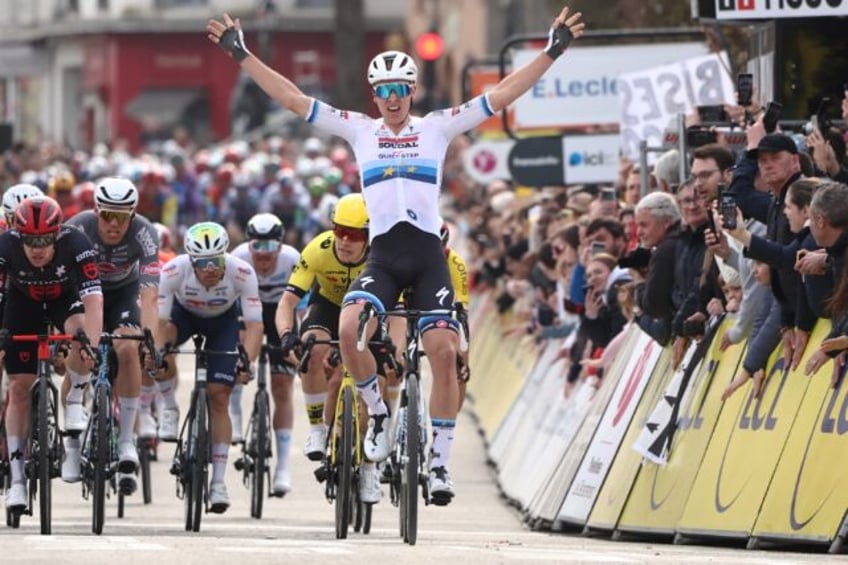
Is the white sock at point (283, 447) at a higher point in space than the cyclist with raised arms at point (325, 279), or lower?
lower

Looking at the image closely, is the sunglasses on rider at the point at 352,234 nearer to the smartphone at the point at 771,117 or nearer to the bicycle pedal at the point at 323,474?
the bicycle pedal at the point at 323,474

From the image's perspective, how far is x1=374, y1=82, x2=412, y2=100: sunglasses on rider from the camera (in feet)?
47.3

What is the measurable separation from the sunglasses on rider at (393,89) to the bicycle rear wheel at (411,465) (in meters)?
1.47

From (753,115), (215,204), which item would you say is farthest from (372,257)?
(215,204)

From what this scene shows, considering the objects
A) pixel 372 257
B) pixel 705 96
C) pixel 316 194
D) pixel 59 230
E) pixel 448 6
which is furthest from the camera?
pixel 448 6

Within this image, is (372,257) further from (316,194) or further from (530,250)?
(316,194)

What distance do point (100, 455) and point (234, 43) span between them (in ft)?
8.61

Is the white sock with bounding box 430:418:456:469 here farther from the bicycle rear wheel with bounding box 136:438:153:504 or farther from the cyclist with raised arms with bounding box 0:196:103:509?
the bicycle rear wheel with bounding box 136:438:153:504

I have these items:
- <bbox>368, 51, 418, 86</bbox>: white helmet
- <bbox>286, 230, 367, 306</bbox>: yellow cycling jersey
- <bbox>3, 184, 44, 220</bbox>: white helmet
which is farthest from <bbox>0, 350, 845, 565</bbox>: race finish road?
<bbox>368, 51, 418, 86</bbox>: white helmet

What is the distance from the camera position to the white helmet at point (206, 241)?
56.9 feet

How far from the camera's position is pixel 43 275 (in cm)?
1562

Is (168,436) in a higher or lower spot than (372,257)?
lower

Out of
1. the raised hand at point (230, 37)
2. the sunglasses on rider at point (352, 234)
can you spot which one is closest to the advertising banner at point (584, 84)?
the sunglasses on rider at point (352, 234)

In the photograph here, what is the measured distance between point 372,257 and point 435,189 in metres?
0.47
